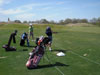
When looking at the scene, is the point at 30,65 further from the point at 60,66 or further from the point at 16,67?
the point at 60,66

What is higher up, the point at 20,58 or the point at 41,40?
the point at 41,40

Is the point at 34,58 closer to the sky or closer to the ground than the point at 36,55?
closer to the ground

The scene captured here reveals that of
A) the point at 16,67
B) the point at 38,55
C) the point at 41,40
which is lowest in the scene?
the point at 16,67

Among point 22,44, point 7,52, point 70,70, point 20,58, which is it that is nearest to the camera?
point 70,70

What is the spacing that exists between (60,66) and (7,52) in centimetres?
484

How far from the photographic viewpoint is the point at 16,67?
25.4 feet

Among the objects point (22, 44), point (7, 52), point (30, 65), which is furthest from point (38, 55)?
point (22, 44)

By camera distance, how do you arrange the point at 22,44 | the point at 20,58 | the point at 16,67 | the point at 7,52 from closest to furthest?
the point at 16,67 → the point at 20,58 → the point at 7,52 → the point at 22,44

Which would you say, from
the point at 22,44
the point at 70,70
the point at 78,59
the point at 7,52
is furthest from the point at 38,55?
the point at 22,44

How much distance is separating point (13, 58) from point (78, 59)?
3973mm

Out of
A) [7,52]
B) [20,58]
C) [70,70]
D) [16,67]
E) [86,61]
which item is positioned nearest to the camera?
[70,70]

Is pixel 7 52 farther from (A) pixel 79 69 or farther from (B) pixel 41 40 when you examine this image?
(A) pixel 79 69

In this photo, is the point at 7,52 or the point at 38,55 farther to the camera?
the point at 7,52

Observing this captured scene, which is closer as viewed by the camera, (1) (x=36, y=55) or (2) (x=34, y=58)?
(2) (x=34, y=58)
